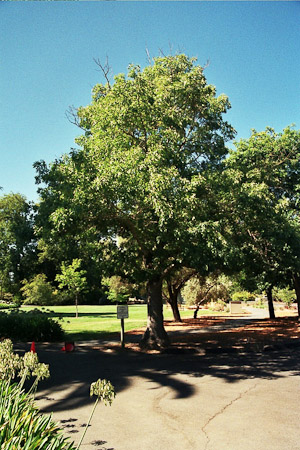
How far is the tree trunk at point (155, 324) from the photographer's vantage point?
43.5 ft

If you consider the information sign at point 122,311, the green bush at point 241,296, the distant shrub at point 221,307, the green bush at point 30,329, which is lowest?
the distant shrub at point 221,307

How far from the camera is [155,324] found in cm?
1366

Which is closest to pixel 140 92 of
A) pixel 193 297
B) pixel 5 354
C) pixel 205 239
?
pixel 205 239

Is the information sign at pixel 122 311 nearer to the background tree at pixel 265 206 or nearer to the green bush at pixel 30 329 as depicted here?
the green bush at pixel 30 329

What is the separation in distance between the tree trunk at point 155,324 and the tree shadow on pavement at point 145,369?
1.02m

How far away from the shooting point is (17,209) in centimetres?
4788

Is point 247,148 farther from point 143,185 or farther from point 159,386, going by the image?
point 159,386

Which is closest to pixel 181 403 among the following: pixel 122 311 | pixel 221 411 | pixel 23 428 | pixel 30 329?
pixel 221 411

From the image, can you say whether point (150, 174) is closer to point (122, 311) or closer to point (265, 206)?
point (265, 206)

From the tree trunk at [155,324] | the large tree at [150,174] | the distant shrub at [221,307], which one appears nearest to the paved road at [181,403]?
the tree trunk at [155,324]

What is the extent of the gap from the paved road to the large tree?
3483 mm

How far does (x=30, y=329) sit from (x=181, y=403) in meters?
10.9

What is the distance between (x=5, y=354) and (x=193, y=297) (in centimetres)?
3439

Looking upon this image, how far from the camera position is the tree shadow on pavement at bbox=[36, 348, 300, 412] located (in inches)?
286
